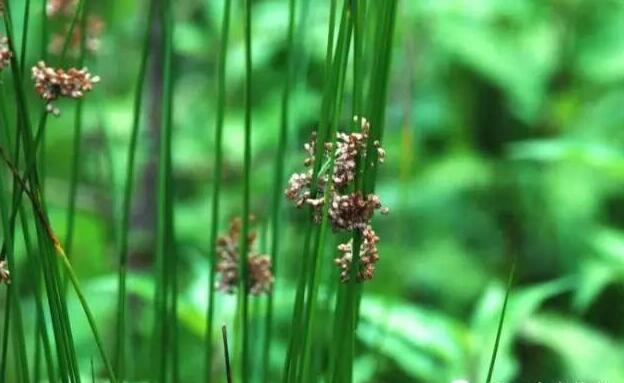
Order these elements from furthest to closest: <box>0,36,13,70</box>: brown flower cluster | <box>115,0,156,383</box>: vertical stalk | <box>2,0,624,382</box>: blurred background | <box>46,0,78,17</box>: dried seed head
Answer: <box>2,0,624,382</box>: blurred background → <box>46,0,78,17</box>: dried seed head → <box>115,0,156,383</box>: vertical stalk → <box>0,36,13,70</box>: brown flower cluster

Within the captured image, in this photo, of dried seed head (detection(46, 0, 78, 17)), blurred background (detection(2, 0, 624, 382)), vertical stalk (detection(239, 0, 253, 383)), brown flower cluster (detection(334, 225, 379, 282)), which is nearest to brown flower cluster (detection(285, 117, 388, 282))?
brown flower cluster (detection(334, 225, 379, 282))

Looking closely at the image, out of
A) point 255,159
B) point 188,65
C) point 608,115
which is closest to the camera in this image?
point 608,115

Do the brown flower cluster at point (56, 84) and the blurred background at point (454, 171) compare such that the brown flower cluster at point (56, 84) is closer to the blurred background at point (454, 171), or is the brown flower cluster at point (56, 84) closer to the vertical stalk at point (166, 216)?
the vertical stalk at point (166, 216)

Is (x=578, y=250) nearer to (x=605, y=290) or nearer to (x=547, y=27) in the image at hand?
(x=605, y=290)

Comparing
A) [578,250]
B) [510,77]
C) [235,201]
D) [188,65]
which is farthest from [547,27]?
[188,65]

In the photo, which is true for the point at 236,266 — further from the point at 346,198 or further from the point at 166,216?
the point at 346,198

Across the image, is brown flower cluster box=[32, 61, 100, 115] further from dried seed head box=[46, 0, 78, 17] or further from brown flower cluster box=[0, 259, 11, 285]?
dried seed head box=[46, 0, 78, 17]
